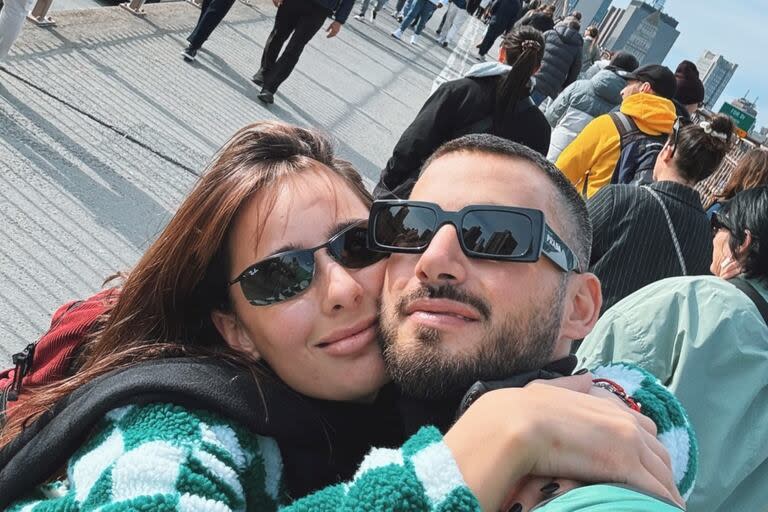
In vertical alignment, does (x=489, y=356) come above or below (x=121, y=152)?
above

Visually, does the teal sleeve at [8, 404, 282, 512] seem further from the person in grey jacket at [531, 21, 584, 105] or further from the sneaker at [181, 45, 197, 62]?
the person in grey jacket at [531, 21, 584, 105]

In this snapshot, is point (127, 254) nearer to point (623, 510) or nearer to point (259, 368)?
point (259, 368)

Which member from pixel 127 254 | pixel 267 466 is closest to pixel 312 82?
pixel 127 254

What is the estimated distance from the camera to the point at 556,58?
897cm

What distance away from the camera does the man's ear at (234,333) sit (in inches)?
75.4

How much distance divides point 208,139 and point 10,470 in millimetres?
4982

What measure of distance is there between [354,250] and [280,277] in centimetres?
24

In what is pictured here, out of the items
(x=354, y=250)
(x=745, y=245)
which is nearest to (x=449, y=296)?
(x=354, y=250)

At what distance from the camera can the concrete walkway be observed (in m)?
3.80

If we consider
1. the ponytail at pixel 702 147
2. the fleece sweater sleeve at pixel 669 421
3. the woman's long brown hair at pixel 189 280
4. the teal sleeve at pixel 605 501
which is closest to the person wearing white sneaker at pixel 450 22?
the ponytail at pixel 702 147

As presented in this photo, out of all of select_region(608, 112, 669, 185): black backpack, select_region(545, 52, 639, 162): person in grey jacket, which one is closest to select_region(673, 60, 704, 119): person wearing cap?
select_region(545, 52, 639, 162): person in grey jacket

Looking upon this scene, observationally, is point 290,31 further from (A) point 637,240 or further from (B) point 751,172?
(A) point 637,240

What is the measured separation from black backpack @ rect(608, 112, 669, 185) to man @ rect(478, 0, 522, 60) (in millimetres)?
11712

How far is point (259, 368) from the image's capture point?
178cm
